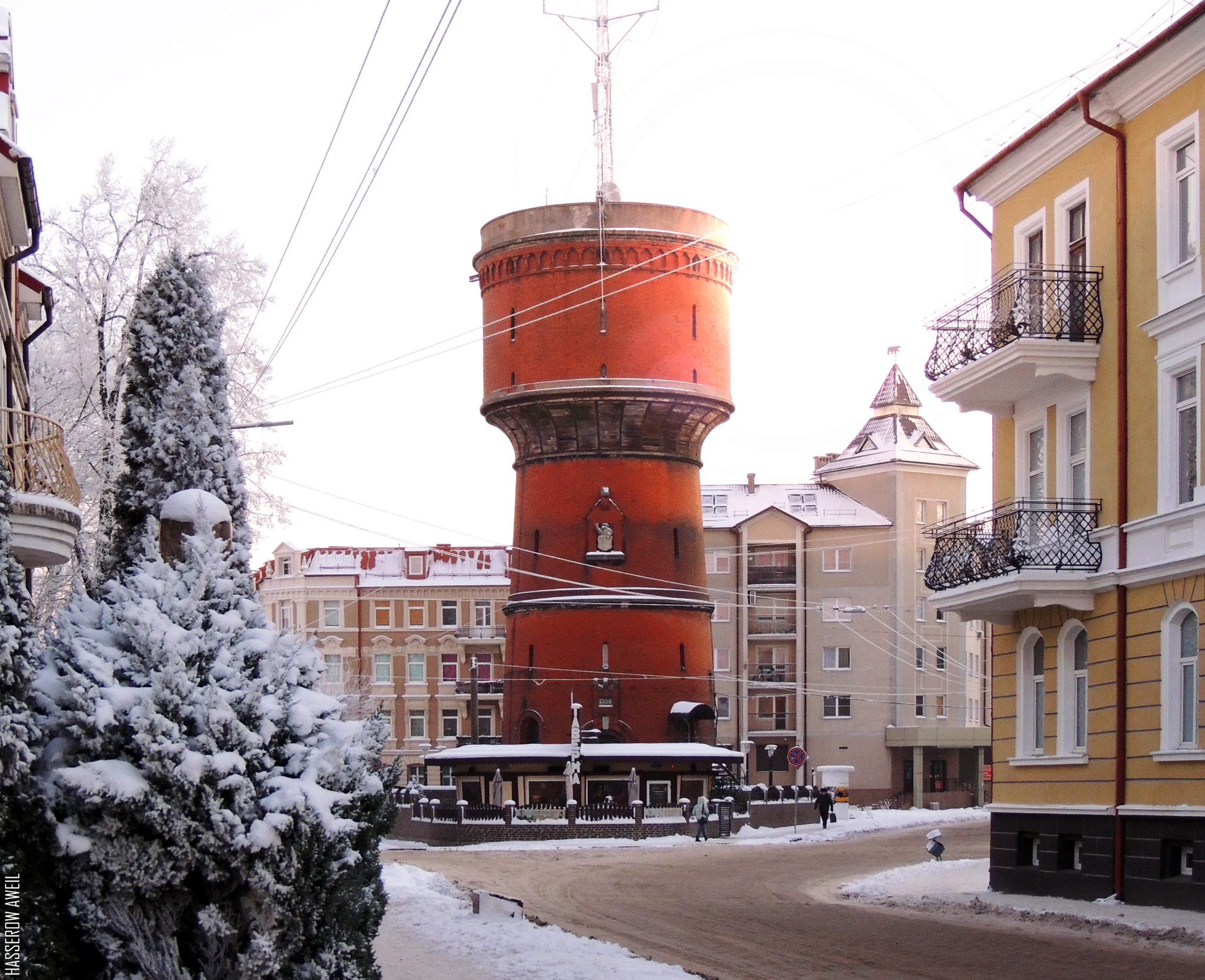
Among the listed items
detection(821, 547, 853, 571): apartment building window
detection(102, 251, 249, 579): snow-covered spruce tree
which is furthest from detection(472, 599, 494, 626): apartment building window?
detection(102, 251, 249, 579): snow-covered spruce tree

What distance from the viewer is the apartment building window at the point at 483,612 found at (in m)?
86.8

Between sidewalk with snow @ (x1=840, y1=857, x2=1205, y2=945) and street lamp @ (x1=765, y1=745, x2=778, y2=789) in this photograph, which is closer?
sidewalk with snow @ (x1=840, y1=857, x2=1205, y2=945)

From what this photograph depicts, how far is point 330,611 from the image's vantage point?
86.5 metres

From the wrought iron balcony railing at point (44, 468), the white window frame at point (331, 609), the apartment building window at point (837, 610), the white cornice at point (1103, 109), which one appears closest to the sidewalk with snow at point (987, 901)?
the white cornice at point (1103, 109)

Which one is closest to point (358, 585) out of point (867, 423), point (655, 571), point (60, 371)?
point (867, 423)

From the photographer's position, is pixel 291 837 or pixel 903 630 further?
pixel 903 630

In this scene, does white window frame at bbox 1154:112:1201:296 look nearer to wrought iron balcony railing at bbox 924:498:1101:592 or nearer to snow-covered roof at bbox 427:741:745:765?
wrought iron balcony railing at bbox 924:498:1101:592

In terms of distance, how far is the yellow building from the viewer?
19984 millimetres

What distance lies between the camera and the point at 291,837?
11.1m

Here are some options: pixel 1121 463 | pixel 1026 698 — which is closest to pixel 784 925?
pixel 1026 698

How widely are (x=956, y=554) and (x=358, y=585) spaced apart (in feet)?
214

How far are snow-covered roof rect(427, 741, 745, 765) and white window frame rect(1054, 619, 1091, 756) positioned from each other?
87.2ft

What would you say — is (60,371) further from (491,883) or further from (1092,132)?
(1092,132)

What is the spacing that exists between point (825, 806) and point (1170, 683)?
103 ft
